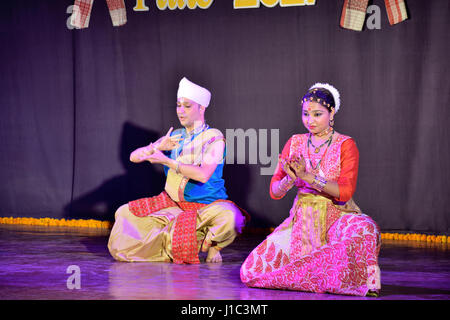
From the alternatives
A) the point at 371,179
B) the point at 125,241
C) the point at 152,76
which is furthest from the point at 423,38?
the point at 125,241

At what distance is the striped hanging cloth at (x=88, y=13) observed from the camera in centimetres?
609

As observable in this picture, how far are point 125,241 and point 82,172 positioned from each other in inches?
91.2

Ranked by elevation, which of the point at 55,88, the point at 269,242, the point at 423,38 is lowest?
the point at 269,242

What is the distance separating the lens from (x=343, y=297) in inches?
116

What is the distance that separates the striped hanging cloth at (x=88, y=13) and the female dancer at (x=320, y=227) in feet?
10.4

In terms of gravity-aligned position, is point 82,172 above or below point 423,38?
below

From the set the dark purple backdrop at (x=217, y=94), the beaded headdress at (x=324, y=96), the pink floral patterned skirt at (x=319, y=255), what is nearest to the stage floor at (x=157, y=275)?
the pink floral patterned skirt at (x=319, y=255)

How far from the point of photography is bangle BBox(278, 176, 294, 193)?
331cm

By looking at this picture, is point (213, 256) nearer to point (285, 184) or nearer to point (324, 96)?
point (285, 184)

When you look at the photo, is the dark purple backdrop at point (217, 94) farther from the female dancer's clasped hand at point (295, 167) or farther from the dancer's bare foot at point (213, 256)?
the female dancer's clasped hand at point (295, 167)

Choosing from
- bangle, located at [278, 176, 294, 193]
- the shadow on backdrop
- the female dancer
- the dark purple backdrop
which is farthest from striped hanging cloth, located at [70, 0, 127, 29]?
bangle, located at [278, 176, 294, 193]

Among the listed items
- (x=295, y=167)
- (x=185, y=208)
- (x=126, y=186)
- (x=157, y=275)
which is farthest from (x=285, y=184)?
(x=126, y=186)
